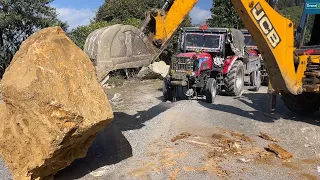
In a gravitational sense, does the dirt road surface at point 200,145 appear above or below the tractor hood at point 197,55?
below

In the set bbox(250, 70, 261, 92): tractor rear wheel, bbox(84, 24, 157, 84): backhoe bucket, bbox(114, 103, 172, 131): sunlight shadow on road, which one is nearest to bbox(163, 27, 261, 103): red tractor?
bbox(250, 70, 261, 92): tractor rear wheel

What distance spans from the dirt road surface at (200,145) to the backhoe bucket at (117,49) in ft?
4.13

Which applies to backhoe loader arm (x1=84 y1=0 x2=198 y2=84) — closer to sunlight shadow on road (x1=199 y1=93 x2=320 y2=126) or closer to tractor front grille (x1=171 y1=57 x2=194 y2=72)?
sunlight shadow on road (x1=199 y1=93 x2=320 y2=126)

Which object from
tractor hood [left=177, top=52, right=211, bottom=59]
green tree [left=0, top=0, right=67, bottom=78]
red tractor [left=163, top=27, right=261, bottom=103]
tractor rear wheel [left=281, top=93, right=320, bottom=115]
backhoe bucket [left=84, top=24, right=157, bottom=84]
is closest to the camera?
backhoe bucket [left=84, top=24, right=157, bottom=84]

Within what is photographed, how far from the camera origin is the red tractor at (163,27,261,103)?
10.1 meters

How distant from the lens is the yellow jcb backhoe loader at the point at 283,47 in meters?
6.75

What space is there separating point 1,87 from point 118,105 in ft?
18.2

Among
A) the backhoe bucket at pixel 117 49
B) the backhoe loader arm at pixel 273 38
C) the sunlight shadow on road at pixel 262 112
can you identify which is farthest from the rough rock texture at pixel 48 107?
the sunlight shadow on road at pixel 262 112

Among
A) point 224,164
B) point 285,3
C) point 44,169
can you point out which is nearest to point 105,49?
point 44,169

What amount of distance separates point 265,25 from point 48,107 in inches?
163

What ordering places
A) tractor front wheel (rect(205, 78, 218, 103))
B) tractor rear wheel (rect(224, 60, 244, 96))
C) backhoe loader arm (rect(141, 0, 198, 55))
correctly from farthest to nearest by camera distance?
tractor rear wheel (rect(224, 60, 244, 96)), tractor front wheel (rect(205, 78, 218, 103)), backhoe loader arm (rect(141, 0, 198, 55))

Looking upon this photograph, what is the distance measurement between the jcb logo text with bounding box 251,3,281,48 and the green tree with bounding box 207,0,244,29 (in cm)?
1571

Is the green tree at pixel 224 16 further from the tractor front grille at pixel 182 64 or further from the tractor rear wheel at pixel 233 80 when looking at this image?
the tractor front grille at pixel 182 64

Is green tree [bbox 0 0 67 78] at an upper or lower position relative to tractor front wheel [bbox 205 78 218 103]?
upper
